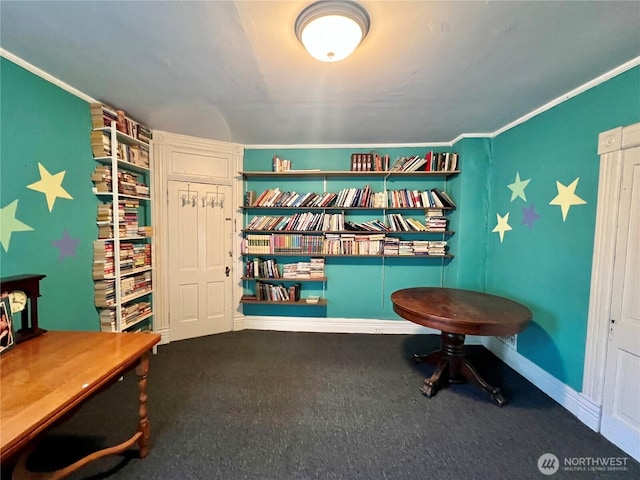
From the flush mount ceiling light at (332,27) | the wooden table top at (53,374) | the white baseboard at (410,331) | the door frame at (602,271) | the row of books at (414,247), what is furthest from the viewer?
the row of books at (414,247)

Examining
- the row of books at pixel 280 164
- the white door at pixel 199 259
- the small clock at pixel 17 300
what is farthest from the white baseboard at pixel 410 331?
the small clock at pixel 17 300

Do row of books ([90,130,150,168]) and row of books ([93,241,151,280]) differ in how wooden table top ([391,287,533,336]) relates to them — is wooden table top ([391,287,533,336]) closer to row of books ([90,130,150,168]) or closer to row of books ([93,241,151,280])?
row of books ([93,241,151,280])

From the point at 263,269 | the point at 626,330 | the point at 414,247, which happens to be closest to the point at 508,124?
the point at 414,247

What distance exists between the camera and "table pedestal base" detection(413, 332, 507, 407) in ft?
6.91

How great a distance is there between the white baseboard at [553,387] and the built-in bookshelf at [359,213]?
3.80ft

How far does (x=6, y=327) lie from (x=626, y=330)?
11.8ft

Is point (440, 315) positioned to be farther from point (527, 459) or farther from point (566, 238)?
point (566, 238)

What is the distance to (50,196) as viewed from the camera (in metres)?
1.89

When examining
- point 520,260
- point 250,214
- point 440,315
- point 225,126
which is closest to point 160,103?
point 225,126

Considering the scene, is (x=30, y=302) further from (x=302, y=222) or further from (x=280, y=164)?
(x=280, y=164)

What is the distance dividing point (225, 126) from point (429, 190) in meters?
2.51

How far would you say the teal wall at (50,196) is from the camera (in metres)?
1.65

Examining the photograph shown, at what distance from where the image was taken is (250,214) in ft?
11.1

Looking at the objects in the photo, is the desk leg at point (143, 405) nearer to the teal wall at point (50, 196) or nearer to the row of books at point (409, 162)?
the teal wall at point (50, 196)
